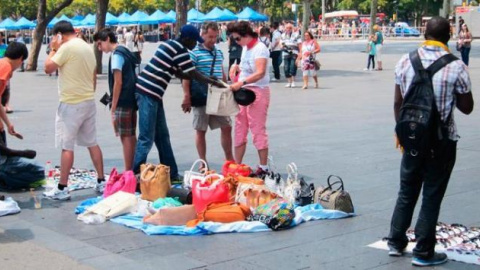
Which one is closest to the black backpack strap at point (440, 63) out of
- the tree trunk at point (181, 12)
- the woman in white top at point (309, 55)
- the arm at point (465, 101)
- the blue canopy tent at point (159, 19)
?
the arm at point (465, 101)

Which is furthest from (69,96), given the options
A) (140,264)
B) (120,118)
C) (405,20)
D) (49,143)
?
(405,20)

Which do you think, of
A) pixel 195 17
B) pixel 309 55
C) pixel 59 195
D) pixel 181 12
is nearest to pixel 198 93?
pixel 59 195

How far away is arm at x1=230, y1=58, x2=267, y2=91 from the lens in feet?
28.2

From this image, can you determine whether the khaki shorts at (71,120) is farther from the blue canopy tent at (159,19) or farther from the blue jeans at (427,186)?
the blue canopy tent at (159,19)

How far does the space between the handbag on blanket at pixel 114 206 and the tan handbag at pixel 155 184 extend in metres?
0.21

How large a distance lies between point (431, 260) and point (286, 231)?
1448 mm

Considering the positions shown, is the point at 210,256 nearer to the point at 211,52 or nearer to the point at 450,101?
the point at 450,101

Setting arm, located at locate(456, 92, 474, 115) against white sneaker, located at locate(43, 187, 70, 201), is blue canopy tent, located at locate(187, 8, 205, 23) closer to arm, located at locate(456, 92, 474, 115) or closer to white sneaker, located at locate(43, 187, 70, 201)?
white sneaker, located at locate(43, 187, 70, 201)

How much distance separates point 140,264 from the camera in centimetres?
590

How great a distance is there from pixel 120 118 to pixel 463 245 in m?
4.12

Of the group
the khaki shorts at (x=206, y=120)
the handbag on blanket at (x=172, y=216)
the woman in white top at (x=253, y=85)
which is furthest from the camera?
the khaki shorts at (x=206, y=120)

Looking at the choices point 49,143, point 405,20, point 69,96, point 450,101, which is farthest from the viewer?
point 405,20

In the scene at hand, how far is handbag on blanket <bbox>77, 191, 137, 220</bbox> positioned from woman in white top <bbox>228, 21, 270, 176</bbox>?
65.4 inches

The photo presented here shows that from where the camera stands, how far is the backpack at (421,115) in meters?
5.55
